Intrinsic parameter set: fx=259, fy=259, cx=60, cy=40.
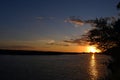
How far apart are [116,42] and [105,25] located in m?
2.00

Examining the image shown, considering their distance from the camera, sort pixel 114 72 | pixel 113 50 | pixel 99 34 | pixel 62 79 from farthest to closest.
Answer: pixel 62 79 < pixel 99 34 < pixel 113 50 < pixel 114 72

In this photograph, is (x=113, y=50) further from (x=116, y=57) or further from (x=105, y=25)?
(x=105, y=25)

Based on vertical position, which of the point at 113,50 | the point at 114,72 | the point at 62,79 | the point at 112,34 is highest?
the point at 112,34

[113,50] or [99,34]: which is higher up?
[99,34]

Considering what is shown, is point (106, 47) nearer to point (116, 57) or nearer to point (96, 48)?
point (96, 48)

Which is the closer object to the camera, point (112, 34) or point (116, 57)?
point (116, 57)

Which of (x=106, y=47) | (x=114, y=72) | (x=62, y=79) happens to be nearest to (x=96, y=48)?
(x=106, y=47)

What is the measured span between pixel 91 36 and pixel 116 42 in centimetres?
229

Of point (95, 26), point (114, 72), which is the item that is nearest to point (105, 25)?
point (95, 26)

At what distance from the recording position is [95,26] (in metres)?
22.4

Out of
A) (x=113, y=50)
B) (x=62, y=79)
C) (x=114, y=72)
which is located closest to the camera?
(x=114, y=72)

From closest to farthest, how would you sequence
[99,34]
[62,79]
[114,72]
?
[114,72] → [99,34] → [62,79]

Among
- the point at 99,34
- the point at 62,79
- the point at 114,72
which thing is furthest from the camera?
the point at 62,79

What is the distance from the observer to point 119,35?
67.1 feet
